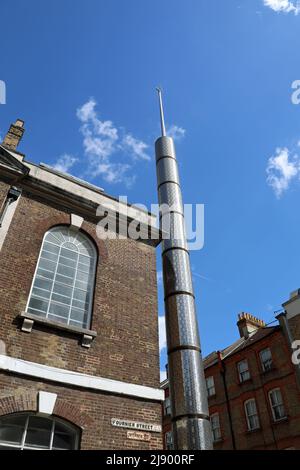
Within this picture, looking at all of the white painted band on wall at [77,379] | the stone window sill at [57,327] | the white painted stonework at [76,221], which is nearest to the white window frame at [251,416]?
the white painted band on wall at [77,379]

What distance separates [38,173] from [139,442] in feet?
24.6

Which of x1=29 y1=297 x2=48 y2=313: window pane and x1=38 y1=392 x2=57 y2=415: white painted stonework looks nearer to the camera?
x1=38 y1=392 x2=57 y2=415: white painted stonework

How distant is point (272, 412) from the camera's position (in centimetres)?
2034

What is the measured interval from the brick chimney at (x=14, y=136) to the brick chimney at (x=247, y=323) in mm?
21174

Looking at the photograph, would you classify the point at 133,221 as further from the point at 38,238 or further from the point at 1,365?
the point at 1,365

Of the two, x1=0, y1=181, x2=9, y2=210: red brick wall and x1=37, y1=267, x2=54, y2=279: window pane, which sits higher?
x1=0, y1=181, x2=9, y2=210: red brick wall

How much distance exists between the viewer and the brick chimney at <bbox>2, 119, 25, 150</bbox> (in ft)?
Answer: 38.3

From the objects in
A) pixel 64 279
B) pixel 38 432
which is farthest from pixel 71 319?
pixel 38 432

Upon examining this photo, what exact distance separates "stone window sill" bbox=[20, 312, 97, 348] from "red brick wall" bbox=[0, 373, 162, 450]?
1.03m

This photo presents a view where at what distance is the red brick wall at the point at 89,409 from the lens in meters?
6.87

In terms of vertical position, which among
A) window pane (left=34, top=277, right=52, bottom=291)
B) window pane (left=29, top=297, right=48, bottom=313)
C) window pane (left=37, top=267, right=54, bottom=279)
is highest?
window pane (left=37, top=267, right=54, bottom=279)

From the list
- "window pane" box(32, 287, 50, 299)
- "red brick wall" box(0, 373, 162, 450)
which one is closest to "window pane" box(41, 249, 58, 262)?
"window pane" box(32, 287, 50, 299)

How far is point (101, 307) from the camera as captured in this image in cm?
910

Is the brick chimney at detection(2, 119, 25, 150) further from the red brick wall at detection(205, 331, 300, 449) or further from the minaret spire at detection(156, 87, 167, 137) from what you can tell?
the red brick wall at detection(205, 331, 300, 449)
